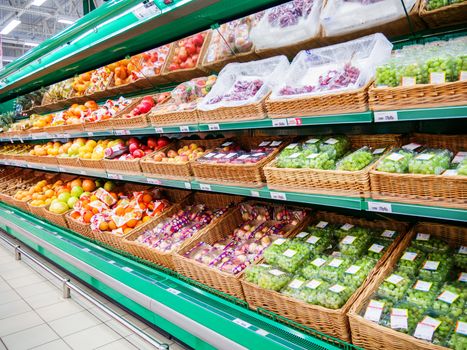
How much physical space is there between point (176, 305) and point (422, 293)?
57.1 inches

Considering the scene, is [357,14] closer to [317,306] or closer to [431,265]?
[431,265]

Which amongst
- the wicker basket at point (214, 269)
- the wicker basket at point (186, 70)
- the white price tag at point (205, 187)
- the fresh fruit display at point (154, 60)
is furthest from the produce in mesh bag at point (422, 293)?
the fresh fruit display at point (154, 60)

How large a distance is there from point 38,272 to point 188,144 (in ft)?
8.07

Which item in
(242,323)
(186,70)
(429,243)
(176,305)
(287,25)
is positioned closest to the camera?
(429,243)

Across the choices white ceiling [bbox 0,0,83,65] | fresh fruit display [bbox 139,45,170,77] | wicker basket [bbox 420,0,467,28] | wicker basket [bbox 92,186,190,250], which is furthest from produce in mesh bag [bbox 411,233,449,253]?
white ceiling [bbox 0,0,83,65]

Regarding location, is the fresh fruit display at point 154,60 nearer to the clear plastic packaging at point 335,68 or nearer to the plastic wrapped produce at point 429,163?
the clear plastic packaging at point 335,68

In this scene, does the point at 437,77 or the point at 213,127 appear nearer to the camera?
the point at 437,77

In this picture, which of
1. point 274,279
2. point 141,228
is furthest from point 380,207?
point 141,228

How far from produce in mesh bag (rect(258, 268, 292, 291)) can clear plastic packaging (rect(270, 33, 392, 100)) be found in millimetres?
916

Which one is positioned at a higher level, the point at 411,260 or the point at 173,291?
the point at 411,260

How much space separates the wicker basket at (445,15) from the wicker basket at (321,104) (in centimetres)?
42

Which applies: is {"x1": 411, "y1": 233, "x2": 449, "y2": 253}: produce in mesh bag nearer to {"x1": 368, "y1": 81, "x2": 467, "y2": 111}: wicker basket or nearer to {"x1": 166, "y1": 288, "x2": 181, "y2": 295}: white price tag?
{"x1": 368, "y1": 81, "x2": 467, "y2": 111}: wicker basket

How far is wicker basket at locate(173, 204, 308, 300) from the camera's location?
214 centimetres

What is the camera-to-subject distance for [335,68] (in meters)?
2.03
